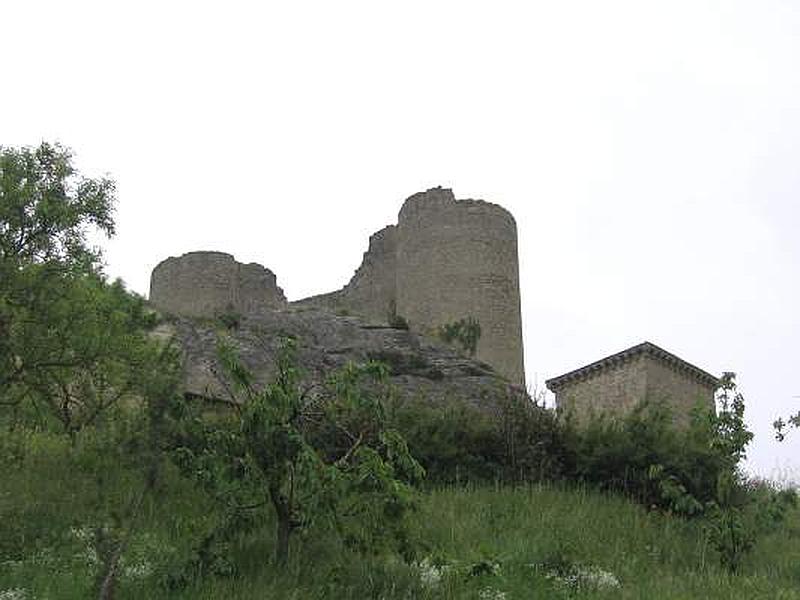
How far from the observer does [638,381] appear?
2886 centimetres

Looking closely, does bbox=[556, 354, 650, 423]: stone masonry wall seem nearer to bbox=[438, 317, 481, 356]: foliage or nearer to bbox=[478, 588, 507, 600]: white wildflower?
bbox=[438, 317, 481, 356]: foliage

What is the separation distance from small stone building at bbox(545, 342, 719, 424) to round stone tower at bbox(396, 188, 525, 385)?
2023 mm

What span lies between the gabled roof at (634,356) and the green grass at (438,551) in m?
15.6

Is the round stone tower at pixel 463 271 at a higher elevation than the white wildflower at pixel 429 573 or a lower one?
higher

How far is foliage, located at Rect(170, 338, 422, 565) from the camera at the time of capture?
887 cm

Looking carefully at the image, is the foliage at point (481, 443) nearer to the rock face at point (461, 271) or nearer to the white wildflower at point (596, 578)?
the white wildflower at point (596, 578)

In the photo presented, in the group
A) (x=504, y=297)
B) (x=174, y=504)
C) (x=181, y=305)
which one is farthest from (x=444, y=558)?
(x=181, y=305)

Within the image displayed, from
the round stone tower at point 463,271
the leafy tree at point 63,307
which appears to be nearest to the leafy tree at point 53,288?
the leafy tree at point 63,307

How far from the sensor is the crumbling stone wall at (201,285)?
32.1 metres

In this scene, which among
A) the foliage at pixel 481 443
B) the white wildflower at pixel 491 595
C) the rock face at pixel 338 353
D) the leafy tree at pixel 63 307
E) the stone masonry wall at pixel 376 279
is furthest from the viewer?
the stone masonry wall at pixel 376 279

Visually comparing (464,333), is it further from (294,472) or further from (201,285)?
(294,472)

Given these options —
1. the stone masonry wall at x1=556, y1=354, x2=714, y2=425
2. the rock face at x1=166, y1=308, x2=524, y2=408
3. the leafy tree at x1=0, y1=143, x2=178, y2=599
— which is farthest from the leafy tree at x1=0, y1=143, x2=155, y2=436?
the stone masonry wall at x1=556, y1=354, x2=714, y2=425

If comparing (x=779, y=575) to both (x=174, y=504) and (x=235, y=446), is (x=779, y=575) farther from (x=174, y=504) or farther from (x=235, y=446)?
(x=174, y=504)

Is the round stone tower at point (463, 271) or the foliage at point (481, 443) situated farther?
the round stone tower at point (463, 271)
